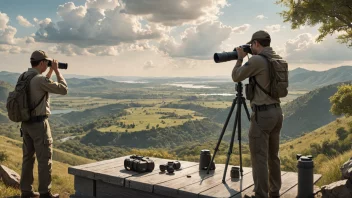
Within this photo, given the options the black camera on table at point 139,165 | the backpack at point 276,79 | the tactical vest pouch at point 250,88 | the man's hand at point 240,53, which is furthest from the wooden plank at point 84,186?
the backpack at point 276,79

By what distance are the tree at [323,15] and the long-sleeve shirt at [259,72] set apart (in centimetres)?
1626

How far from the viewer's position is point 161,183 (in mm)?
6340

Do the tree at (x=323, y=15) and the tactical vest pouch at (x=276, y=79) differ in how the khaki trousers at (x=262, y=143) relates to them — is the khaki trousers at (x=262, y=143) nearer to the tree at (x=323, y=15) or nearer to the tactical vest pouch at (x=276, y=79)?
the tactical vest pouch at (x=276, y=79)

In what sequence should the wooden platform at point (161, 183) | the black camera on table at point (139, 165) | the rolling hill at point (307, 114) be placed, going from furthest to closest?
1. the rolling hill at point (307, 114)
2. the black camera on table at point (139, 165)
3. the wooden platform at point (161, 183)

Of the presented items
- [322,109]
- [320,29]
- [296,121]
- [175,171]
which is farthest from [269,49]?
[322,109]

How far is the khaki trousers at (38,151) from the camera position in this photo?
256 inches

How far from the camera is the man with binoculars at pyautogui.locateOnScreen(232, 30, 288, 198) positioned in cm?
531

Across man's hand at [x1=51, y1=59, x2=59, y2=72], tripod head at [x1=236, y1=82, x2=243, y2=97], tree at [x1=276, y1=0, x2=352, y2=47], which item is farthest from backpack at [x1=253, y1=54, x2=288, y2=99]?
tree at [x1=276, y1=0, x2=352, y2=47]

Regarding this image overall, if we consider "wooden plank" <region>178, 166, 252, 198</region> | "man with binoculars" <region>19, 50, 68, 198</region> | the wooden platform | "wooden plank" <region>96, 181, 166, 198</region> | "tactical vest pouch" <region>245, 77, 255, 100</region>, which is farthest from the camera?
"wooden plank" <region>96, 181, 166, 198</region>

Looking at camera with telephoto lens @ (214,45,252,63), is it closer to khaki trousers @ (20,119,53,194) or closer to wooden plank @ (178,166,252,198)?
wooden plank @ (178,166,252,198)

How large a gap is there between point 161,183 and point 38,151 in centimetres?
247

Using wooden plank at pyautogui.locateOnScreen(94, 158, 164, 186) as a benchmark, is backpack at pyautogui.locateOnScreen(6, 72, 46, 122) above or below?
above

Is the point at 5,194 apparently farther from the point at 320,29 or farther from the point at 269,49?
the point at 320,29

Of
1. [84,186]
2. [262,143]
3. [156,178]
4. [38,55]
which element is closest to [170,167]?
[156,178]
